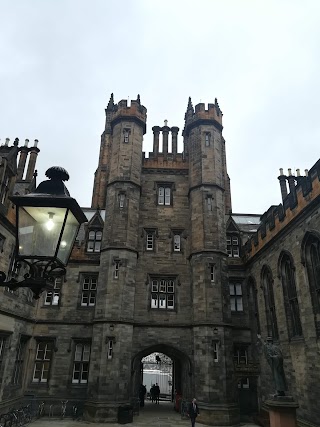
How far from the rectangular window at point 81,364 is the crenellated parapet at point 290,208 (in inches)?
428

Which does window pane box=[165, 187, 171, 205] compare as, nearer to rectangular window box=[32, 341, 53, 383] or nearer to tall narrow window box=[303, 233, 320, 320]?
tall narrow window box=[303, 233, 320, 320]

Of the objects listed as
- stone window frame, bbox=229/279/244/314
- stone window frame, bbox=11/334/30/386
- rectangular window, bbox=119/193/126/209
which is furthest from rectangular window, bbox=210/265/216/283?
stone window frame, bbox=11/334/30/386

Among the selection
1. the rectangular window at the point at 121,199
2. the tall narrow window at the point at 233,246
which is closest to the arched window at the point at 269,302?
the tall narrow window at the point at 233,246

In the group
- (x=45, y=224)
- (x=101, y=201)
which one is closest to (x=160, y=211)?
(x=101, y=201)

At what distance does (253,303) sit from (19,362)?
13162mm

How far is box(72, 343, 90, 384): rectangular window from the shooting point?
17.0 metres

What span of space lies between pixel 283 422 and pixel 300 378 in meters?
3.01

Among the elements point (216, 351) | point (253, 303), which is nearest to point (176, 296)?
point (216, 351)

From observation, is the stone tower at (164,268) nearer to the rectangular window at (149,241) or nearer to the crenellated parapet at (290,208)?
the rectangular window at (149,241)

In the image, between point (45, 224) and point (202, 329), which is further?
point (202, 329)

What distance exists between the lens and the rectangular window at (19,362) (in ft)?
51.8

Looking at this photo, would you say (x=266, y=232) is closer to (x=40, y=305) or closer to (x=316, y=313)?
(x=316, y=313)

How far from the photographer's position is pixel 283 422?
10.0 m

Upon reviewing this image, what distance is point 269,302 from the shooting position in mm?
16438
